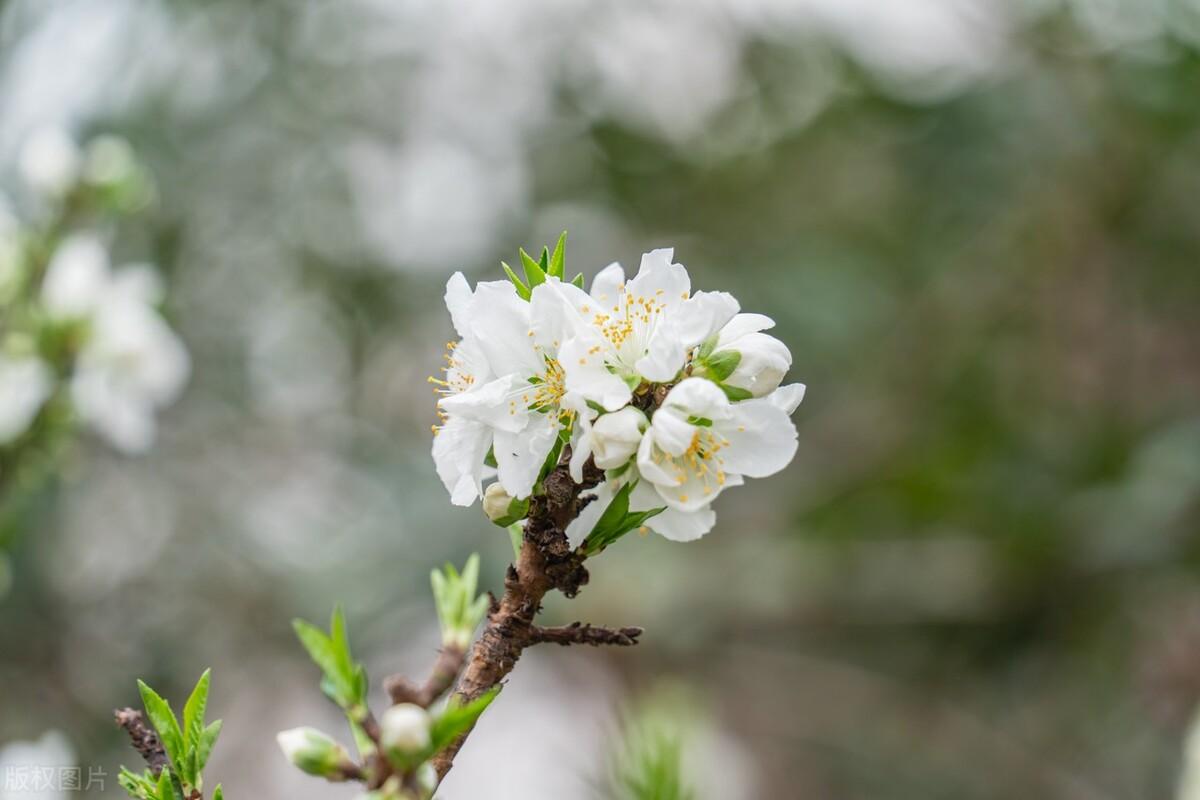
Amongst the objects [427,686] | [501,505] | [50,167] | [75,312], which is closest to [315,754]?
[427,686]

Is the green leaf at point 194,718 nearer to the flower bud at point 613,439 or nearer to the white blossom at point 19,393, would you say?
the flower bud at point 613,439

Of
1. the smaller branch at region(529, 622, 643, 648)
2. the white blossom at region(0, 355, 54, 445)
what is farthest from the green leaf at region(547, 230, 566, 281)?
the white blossom at region(0, 355, 54, 445)

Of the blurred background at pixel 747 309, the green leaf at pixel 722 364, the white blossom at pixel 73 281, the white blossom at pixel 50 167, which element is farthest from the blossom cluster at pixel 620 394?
the blurred background at pixel 747 309

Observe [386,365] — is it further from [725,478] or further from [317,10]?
[725,478]

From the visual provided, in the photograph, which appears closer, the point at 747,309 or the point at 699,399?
the point at 699,399

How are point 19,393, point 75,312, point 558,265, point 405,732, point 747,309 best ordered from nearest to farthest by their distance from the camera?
point 405,732 → point 558,265 → point 19,393 → point 75,312 → point 747,309

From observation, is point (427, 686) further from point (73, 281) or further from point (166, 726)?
point (73, 281)

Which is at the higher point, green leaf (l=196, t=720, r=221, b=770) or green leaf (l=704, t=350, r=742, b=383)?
green leaf (l=704, t=350, r=742, b=383)

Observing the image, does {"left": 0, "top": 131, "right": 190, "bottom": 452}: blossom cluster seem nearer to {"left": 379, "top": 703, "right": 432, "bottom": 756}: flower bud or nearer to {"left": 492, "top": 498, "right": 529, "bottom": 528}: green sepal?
{"left": 492, "top": 498, "right": 529, "bottom": 528}: green sepal
